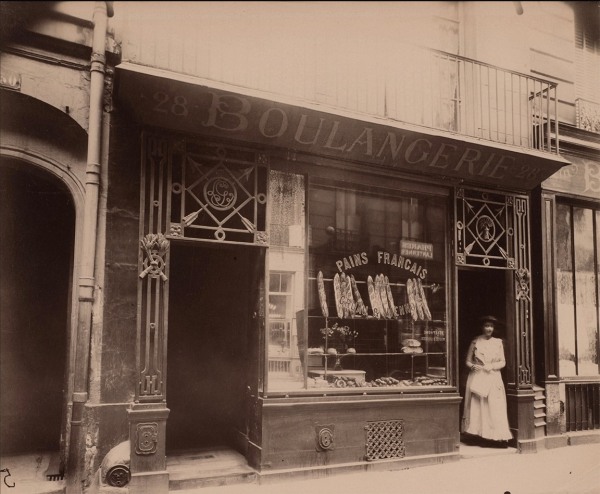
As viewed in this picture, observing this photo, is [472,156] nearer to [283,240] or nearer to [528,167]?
[528,167]

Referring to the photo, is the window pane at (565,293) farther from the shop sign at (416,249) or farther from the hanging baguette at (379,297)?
the hanging baguette at (379,297)

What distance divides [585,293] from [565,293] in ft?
1.60

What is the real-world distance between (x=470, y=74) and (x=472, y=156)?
2.08m

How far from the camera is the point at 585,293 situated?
9.70 metres

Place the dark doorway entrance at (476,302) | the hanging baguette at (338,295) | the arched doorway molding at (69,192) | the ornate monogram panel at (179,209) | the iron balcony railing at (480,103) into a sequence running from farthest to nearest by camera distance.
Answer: the dark doorway entrance at (476,302) → the iron balcony railing at (480,103) → the hanging baguette at (338,295) → the ornate monogram panel at (179,209) → the arched doorway molding at (69,192)

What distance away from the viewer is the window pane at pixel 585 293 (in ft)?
31.3

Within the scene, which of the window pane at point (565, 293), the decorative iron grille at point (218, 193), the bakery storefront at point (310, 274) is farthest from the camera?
the window pane at point (565, 293)

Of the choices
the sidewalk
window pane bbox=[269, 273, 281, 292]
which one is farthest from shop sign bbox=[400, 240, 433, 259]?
the sidewalk

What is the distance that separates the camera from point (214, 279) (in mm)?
8227

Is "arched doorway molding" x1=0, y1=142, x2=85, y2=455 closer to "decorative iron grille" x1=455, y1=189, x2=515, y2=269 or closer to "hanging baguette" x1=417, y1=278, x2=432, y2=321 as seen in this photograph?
"hanging baguette" x1=417, y1=278, x2=432, y2=321

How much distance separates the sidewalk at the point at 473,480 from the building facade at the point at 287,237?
24cm

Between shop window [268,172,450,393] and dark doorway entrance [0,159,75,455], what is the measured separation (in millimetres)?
3262

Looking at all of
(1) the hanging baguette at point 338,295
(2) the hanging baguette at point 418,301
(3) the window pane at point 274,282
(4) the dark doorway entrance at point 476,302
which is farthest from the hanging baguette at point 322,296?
(4) the dark doorway entrance at point 476,302

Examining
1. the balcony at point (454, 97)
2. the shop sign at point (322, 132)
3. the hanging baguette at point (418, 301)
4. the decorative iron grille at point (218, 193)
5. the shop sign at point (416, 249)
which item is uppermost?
the balcony at point (454, 97)
